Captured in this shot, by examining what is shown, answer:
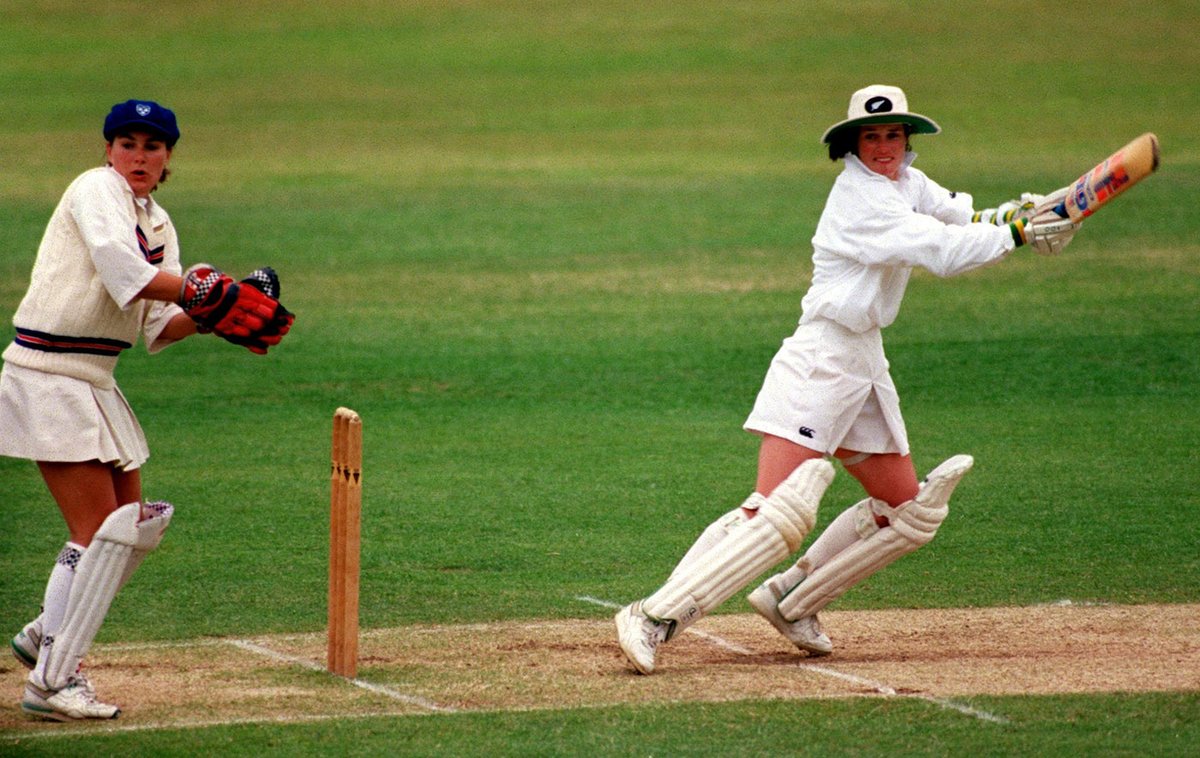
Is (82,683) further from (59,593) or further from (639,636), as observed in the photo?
(639,636)

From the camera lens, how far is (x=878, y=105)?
6.73 meters

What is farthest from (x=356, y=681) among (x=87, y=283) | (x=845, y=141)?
(x=845, y=141)

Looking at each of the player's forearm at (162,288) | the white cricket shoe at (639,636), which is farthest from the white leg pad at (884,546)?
the player's forearm at (162,288)

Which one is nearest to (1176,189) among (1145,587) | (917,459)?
(917,459)

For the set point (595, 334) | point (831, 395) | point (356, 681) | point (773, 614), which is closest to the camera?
point (356, 681)

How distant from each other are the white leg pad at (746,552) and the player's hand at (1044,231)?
1140mm

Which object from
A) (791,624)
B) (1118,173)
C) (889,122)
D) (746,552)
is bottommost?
(791,624)

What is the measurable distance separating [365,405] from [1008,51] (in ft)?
89.3

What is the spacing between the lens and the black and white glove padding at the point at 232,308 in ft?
19.8

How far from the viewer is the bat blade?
6.30m

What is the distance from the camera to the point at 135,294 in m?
5.92

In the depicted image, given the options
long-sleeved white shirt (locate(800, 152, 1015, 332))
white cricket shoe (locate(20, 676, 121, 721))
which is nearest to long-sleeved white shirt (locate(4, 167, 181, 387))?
white cricket shoe (locate(20, 676, 121, 721))

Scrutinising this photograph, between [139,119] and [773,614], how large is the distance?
10.3 ft

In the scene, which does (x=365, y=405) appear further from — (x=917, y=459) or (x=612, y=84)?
(x=612, y=84)
